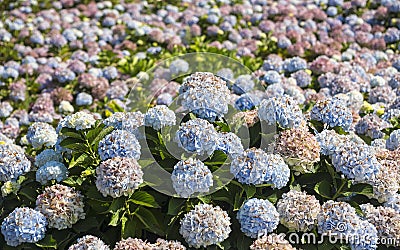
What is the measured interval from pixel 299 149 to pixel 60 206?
1003 mm

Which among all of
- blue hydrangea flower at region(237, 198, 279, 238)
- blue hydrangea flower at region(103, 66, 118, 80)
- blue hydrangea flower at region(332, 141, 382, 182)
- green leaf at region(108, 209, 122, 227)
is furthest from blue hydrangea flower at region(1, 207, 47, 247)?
blue hydrangea flower at region(103, 66, 118, 80)

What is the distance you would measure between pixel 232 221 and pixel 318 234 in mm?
356

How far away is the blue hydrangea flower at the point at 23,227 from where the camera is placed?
2336 mm

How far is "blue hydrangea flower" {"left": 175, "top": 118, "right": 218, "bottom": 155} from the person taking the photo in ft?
7.87

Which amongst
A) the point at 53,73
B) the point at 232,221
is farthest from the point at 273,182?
the point at 53,73

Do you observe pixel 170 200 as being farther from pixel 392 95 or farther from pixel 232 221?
pixel 392 95

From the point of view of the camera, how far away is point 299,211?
237cm

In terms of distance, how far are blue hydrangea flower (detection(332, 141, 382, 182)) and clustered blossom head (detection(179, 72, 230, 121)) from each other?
1.74ft

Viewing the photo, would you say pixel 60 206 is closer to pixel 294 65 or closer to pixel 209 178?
pixel 209 178

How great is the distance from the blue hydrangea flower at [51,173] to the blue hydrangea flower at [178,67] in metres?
2.48

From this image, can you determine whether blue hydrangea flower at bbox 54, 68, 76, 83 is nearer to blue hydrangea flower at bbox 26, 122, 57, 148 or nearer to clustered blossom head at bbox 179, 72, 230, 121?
blue hydrangea flower at bbox 26, 122, 57, 148

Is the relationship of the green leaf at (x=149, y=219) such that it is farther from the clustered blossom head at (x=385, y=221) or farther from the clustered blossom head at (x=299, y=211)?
the clustered blossom head at (x=385, y=221)

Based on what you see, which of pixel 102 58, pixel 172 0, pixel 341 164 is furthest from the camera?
pixel 172 0

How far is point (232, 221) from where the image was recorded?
2436 mm
